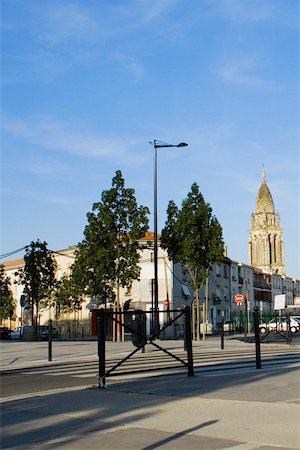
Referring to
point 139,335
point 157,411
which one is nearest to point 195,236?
point 139,335

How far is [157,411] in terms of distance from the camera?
28.8 ft

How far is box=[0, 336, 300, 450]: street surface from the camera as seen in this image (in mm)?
6852

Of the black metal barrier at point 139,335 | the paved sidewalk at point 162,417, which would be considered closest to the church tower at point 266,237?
the black metal barrier at point 139,335

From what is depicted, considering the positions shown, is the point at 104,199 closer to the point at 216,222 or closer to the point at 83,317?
the point at 216,222

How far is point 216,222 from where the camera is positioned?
35.1 meters

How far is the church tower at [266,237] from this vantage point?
151 metres

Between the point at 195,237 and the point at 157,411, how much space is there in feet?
84.7

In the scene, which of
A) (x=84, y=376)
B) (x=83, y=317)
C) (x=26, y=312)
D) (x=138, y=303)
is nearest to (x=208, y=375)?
(x=84, y=376)

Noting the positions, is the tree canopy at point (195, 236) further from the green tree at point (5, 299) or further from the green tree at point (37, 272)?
the green tree at point (5, 299)

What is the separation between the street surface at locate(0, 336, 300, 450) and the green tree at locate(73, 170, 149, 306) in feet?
62.3

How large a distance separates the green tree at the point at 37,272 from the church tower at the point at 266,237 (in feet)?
349

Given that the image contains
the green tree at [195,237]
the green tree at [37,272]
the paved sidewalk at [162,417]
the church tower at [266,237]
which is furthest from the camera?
the church tower at [266,237]

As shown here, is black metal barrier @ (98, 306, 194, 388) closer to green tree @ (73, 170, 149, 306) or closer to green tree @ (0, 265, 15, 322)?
green tree @ (73, 170, 149, 306)

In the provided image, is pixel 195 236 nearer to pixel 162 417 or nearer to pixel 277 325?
pixel 277 325
